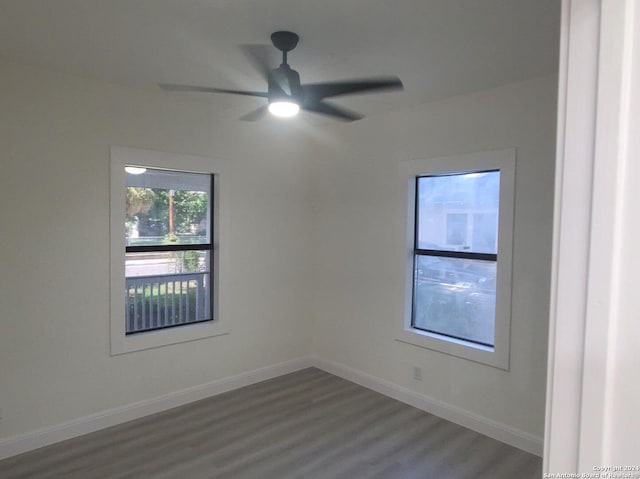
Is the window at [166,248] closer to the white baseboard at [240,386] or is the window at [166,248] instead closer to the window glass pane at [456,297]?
the white baseboard at [240,386]

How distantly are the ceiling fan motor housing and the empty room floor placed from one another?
7.63 ft

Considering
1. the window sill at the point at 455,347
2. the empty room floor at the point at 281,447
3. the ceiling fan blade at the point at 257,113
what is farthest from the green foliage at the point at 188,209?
the window sill at the point at 455,347

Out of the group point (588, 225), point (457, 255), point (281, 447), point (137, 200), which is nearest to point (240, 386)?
point (281, 447)

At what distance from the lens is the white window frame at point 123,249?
3.26 m

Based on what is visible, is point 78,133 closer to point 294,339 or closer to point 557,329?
point 294,339

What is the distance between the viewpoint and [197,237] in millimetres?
3891

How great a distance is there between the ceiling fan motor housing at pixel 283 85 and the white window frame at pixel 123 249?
1666 millimetres

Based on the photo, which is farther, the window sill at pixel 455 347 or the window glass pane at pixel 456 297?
the window glass pane at pixel 456 297

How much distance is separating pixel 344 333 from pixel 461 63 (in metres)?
2.79

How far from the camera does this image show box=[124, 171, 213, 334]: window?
3.50m

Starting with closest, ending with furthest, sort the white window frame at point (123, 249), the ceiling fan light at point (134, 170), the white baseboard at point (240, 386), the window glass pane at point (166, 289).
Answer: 1. the white baseboard at point (240, 386)
2. the white window frame at point (123, 249)
3. the ceiling fan light at point (134, 170)
4. the window glass pane at point (166, 289)

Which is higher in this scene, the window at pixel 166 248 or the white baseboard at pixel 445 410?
the window at pixel 166 248

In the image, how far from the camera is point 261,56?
2.52 m

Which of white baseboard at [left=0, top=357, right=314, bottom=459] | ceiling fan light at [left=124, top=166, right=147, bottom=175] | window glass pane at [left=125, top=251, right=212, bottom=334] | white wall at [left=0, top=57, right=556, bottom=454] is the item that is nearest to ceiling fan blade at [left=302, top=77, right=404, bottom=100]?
white wall at [left=0, top=57, right=556, bottom=454]
